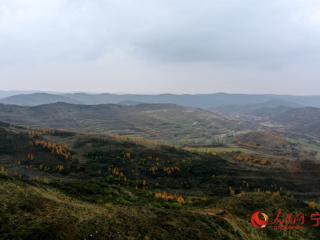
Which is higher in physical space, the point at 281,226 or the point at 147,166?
the point at 281,226

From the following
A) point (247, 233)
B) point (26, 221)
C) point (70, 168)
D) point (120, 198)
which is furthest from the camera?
point (70, 168)

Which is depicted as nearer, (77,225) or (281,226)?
(77,225)

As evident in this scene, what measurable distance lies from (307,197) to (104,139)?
76.5m

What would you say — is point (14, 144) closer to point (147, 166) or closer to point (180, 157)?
point (147, 166)

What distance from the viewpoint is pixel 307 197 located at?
72.0 metres

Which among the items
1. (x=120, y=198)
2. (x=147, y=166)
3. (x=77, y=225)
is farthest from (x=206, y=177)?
(x=77, y=225)

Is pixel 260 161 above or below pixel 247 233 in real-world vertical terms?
below

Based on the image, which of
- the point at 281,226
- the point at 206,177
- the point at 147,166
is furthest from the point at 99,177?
the point at 281,226

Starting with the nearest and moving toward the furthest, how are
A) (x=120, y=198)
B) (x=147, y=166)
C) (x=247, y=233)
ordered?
(x=247, y=233)
(x=120, y=198)
(x=147, y=166)

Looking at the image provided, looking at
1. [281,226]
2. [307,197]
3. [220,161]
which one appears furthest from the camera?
[220,161]

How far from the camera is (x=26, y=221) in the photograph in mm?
21125

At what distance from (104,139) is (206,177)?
174 feet

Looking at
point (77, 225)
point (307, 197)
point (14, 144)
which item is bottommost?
point (307, 197)

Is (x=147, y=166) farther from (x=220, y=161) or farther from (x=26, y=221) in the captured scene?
(x=26, y=221)
